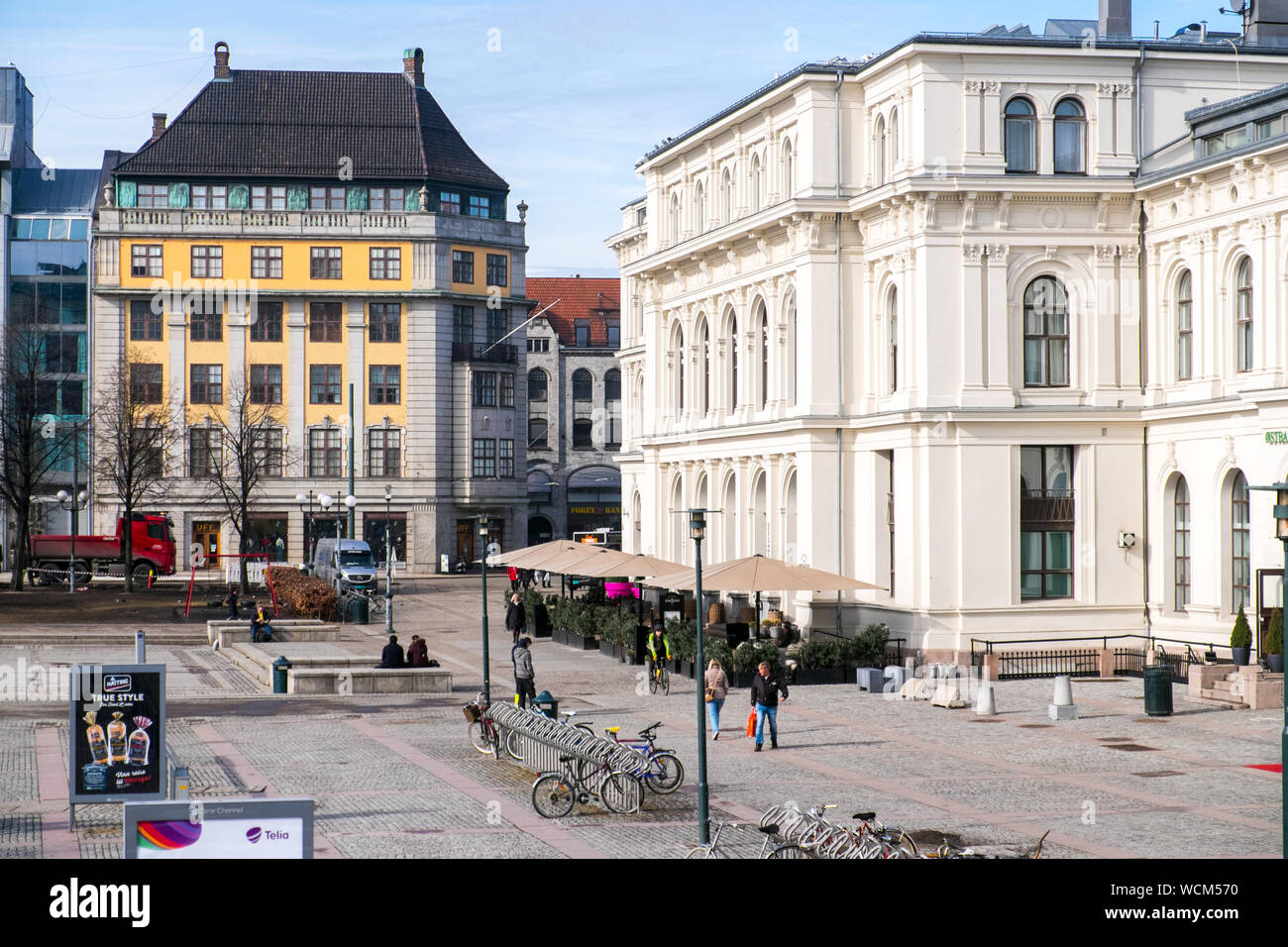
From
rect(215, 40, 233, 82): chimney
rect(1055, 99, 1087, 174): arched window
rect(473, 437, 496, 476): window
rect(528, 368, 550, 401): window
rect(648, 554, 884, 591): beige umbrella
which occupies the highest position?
rect(215, 40, 233, 82): chimney

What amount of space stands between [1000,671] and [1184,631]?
508 centimetres

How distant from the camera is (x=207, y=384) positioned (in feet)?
302

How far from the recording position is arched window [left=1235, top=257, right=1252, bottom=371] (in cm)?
4003

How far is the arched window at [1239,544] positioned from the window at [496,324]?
6025 cm

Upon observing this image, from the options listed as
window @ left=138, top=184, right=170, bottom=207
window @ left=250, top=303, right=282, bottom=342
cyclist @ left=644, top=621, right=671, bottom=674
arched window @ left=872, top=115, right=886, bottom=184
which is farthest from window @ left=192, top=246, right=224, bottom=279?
cyclist @ left=644, top=621, right=671, bottom=674

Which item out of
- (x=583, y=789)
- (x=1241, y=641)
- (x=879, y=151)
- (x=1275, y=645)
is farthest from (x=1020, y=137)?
(x=583, y=789)

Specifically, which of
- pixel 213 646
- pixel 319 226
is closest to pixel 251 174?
pixel 319 226

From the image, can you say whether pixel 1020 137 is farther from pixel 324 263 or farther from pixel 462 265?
pixel 324 263

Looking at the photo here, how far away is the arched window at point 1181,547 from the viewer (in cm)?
4350

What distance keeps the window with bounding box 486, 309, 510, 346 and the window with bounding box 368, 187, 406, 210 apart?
26.1ft

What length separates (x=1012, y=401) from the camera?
145ft

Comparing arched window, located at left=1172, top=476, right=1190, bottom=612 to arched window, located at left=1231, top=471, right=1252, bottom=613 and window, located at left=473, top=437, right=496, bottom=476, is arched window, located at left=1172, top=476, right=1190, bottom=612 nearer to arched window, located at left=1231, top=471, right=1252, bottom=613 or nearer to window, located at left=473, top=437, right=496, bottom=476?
arched window, located at left=1231, top=471, right=1252, bottom=613

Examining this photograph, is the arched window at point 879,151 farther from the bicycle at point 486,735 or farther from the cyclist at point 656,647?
the bicycle at point 486,735

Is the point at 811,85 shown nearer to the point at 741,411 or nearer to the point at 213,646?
the point at 741,411
